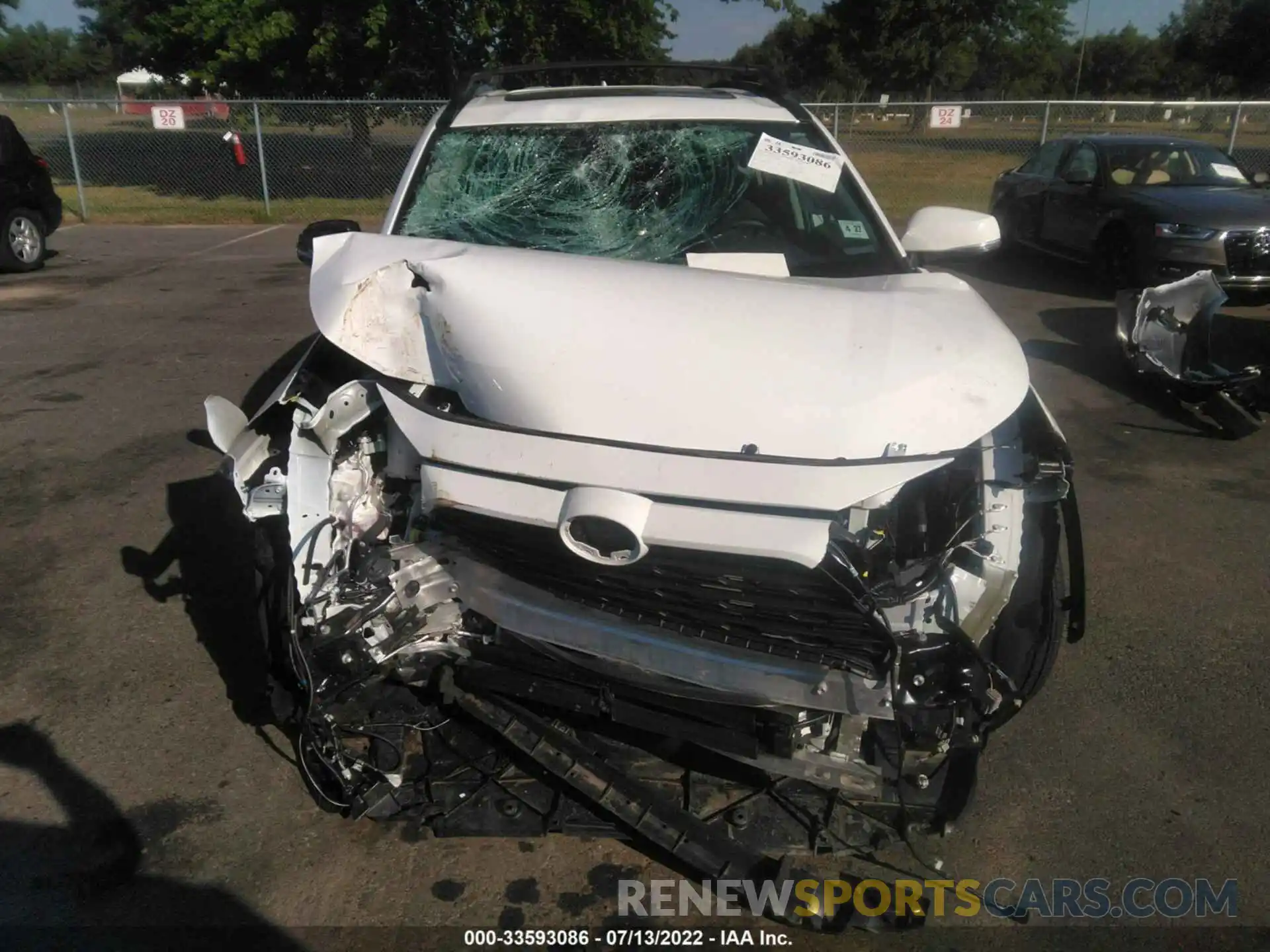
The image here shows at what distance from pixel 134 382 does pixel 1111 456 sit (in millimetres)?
6103

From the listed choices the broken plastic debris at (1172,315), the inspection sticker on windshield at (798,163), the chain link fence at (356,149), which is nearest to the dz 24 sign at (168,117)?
the chain link fence at (356,149)

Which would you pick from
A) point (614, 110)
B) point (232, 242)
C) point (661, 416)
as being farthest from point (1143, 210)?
point (232, 242)

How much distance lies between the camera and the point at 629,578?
2.19 m

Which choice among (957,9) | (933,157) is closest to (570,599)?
(933,157)

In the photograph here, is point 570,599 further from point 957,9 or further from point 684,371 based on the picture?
point 957,9

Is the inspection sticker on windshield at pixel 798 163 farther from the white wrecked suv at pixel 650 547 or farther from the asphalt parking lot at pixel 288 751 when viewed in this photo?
the asphalt parking lot at pixel 288 751

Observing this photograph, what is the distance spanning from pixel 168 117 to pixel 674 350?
15.5 m

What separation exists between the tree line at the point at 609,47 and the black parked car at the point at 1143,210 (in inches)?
177

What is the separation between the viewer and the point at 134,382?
664 centimetres

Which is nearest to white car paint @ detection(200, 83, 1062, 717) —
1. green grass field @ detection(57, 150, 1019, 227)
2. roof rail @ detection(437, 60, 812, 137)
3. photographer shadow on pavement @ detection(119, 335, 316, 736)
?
photographer shadow on pavement @ detection(119, 335, 316, 736)

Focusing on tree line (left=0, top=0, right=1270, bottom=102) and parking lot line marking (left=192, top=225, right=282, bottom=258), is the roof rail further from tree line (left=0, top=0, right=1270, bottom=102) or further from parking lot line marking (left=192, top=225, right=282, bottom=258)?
parking lot line marking (left=192, top=225, right=282, bottom=258)

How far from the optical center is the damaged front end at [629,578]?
2152 millimetres

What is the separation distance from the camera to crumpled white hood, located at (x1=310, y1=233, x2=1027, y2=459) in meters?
2.26

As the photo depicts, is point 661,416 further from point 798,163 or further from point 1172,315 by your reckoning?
point 1172,315
